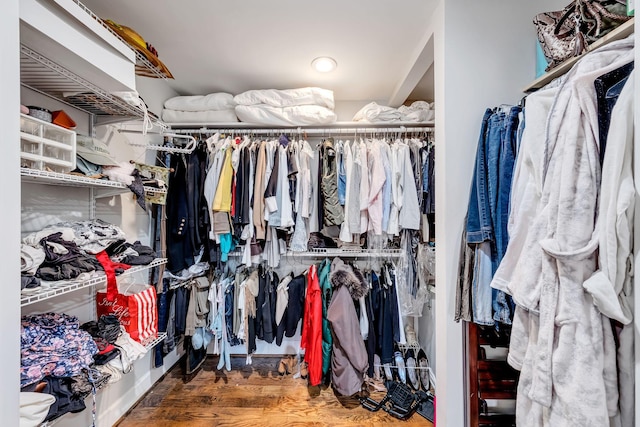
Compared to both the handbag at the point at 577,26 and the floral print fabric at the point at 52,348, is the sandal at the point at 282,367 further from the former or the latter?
the handbag at the point at 577,26

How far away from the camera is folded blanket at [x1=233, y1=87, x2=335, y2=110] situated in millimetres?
2061

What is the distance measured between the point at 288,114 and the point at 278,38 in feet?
1.79

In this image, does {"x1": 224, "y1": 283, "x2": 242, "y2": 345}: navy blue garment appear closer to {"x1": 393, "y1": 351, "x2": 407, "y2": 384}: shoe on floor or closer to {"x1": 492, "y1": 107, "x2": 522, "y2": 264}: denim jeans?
{"x1": 393, "y1": 351, "x2": 407, "y2": 384}: shoe on floor

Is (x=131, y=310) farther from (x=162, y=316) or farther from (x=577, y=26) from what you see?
(x=577, y=26)

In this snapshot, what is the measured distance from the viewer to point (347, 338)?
1911 mm

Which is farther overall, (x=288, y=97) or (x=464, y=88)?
(x=288, y=97)

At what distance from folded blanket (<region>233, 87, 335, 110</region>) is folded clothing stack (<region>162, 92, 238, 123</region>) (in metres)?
0.13

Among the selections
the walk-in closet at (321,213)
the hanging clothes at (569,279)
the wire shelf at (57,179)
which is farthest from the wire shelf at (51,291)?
the hanging clothes at (569,279)

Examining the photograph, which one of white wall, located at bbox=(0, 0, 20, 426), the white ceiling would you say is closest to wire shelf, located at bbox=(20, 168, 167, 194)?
white wall, located at bbox=(0, 0, 20, 426)

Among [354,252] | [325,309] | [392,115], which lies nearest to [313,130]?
[392,115]

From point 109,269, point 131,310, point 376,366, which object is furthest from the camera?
point 376,366

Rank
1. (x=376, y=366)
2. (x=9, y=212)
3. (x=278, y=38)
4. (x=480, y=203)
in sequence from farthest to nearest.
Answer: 1. (x=376, y=366)
2. (x=278, y=38)
3. (x=480, y=203)
4. (x=9, y=212)

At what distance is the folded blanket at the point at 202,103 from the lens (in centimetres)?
215

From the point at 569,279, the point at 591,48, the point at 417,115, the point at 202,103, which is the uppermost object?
the point at 202,103
